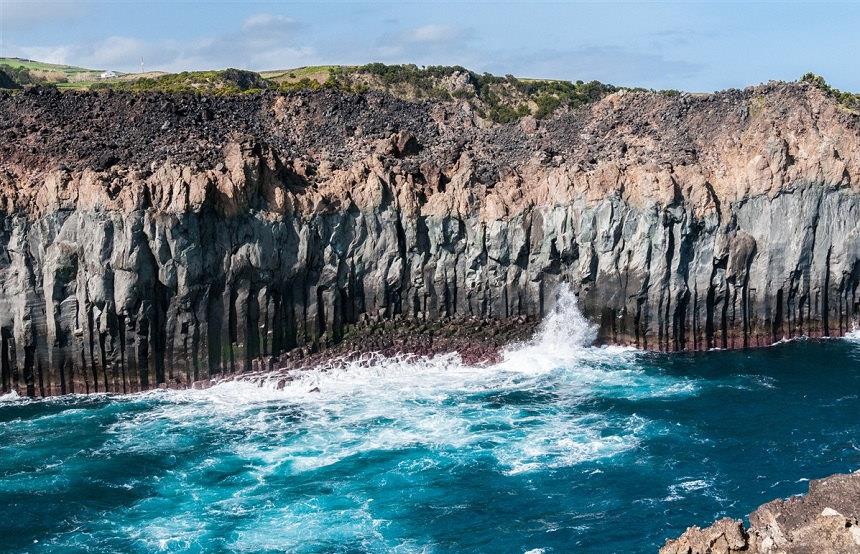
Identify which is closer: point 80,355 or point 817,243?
point 80,355

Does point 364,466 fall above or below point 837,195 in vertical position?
below

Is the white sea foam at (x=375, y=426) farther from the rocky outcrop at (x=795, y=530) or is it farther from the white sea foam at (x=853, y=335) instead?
the white sea foam at (x=853, y=335)

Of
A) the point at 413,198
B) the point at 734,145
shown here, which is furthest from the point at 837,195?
the point at 413,198

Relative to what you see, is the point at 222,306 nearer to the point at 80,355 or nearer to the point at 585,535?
the point at 80,355

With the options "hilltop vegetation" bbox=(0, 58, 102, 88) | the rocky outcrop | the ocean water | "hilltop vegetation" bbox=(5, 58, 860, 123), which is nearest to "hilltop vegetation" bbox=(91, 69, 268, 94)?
"hilltop vegetation" bbox=(5, 58, 860, 123)

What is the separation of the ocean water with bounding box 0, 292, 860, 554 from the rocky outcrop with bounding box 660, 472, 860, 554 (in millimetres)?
12000

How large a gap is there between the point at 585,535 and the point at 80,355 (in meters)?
43.4

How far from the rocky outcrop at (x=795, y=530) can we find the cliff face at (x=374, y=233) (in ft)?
146

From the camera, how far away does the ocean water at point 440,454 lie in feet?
149

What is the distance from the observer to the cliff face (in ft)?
223

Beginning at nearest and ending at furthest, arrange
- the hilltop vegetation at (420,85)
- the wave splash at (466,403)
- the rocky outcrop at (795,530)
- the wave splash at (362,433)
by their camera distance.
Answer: the rocky outcrop at (795,530)
the wave splash at (362,433)
the wave splash at (466,403)
the hilltop vegetation at (420,85)

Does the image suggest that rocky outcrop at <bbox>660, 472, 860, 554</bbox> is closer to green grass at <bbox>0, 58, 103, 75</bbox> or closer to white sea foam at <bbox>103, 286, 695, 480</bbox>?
white sea foam at <bbox>103, 286, 695, 480</bbox>

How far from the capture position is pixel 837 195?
7575 cm

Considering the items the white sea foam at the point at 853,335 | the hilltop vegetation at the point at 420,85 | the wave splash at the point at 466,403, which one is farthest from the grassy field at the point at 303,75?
the white sea foam at the point at 853,335
